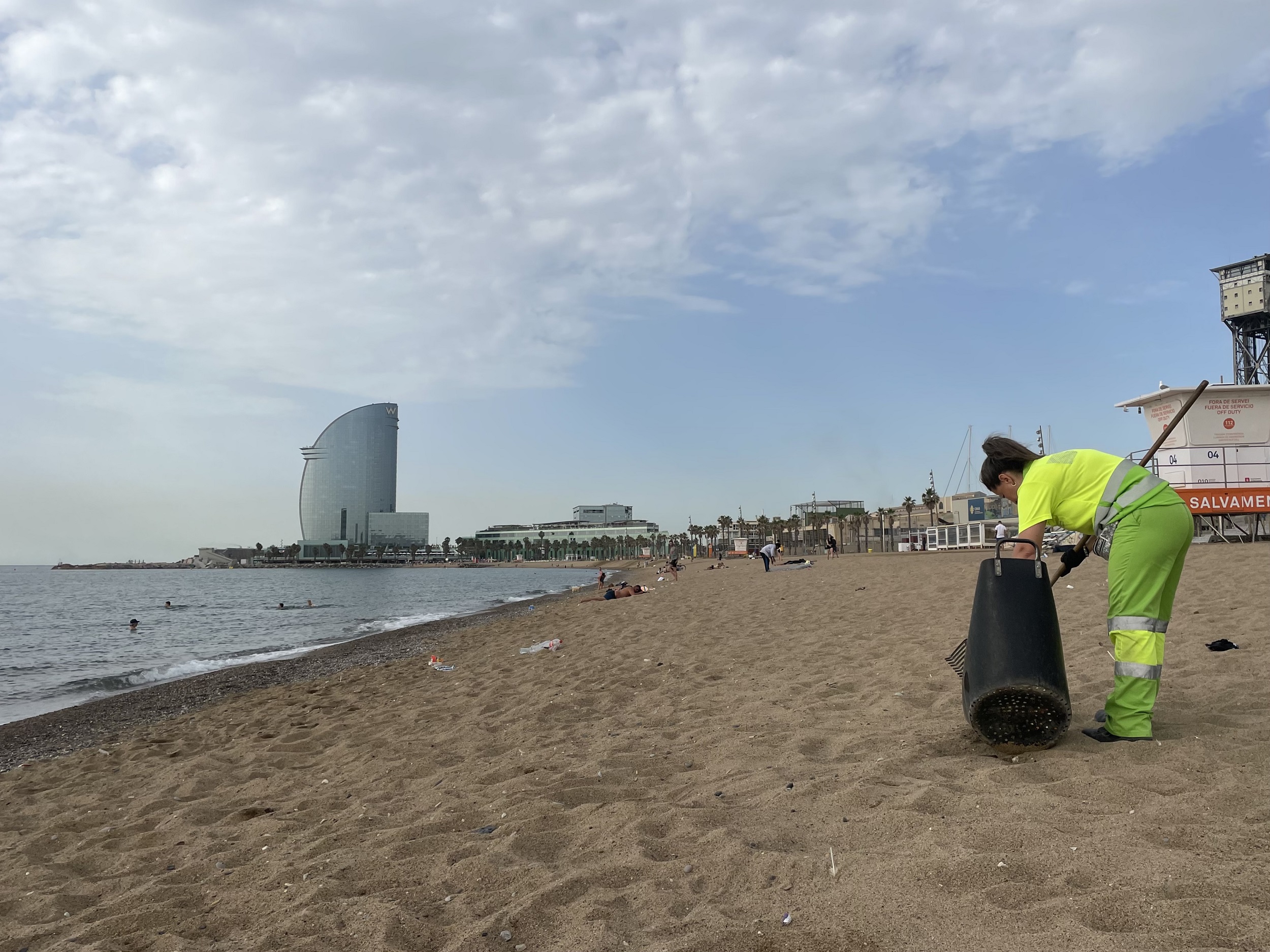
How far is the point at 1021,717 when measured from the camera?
3.45 metres

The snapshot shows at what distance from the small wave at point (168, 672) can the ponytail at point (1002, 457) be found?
43.1ft

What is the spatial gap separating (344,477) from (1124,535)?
181 metres

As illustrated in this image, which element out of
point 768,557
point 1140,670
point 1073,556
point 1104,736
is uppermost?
point 1073,556

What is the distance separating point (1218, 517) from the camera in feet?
62.9

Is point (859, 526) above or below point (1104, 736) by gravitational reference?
above

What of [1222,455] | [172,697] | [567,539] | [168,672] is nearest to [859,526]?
[1222,455]

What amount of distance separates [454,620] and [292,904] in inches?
774

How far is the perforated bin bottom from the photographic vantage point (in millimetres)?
3336

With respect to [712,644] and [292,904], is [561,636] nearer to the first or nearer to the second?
[712,644]

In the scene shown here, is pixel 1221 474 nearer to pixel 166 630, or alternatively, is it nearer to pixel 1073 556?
pixel 1073 556

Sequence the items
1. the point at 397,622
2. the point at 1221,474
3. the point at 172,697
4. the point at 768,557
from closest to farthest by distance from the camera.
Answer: the point at 172,697, the point at 1221,474, the point at 397,622, the point at 768,557

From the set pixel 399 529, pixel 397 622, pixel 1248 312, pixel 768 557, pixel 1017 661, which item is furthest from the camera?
pixel 399 529

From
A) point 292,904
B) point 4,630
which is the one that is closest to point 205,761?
point 292,904

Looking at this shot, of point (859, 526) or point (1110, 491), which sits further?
→ point (859, 526)
